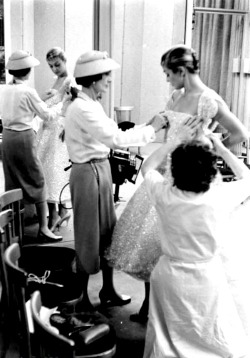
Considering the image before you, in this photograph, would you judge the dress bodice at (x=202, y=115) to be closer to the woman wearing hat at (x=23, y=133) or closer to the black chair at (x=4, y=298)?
the black chair at (x=4, y=298)

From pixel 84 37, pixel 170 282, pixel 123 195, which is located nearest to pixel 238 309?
pixel 170 282

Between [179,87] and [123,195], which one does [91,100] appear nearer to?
[179,87]

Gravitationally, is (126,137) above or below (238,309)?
above

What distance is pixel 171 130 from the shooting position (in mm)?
3203

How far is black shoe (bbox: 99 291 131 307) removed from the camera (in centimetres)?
361

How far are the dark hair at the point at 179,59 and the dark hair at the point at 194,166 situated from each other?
773 millimetres

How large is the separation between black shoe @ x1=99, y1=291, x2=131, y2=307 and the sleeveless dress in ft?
1.44

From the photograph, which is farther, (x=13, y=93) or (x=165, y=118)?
(x=13, y=93)

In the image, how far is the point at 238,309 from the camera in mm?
2939

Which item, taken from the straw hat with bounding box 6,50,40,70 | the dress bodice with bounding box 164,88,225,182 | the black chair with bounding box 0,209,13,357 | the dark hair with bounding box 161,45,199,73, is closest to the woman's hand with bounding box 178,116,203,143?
the dress bodice with bounding box 164,88,225,182

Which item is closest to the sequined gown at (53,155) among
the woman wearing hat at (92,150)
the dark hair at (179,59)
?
the woman wearing hat at (92,150)

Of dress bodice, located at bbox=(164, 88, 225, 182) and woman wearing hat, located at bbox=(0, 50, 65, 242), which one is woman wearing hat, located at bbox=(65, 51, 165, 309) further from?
woman wearing hat, located at bbox=(0, 50, 65, 242)

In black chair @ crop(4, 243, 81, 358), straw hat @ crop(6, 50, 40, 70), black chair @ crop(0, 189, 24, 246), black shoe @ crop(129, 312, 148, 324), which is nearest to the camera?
black chair @ crop(4, 243, 81, 358)

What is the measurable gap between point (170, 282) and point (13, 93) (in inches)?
98.5
